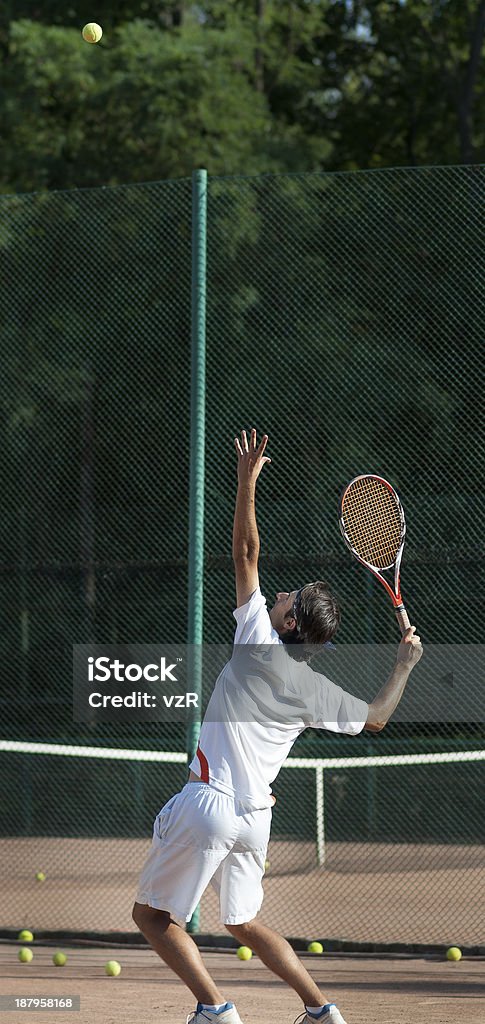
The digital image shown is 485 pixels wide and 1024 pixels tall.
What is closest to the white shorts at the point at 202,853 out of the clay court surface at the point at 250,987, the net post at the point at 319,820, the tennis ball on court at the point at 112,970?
the clay court surface at the point at 250,987

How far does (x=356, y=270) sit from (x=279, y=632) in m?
3.32

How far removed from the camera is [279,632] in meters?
3.64

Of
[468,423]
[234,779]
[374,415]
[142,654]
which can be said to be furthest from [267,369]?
[234,779]

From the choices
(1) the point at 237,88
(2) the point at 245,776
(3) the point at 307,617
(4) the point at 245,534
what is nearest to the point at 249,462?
(4) the point at 245,534

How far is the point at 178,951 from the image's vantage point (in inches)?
135

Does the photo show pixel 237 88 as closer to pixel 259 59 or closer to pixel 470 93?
pixel 259 59

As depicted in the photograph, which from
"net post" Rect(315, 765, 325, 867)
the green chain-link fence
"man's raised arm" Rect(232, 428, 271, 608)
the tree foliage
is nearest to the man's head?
"man's raised arm" Rect(232, 428, 271, 608)

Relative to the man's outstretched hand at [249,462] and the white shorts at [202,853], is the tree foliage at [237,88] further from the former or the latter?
the white shorts at [202,853]

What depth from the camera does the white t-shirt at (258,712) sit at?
11.6ft

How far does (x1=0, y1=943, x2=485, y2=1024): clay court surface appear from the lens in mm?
4238

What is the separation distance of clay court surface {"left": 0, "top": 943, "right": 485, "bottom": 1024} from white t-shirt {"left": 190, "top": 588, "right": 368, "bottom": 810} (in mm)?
1124

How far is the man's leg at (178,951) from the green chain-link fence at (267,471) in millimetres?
2329

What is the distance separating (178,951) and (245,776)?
0.49 m

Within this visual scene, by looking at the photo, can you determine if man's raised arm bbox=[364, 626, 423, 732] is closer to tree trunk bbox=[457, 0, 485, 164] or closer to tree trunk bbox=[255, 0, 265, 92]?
tree trunk bbox=[457, 0, 485, 164]
